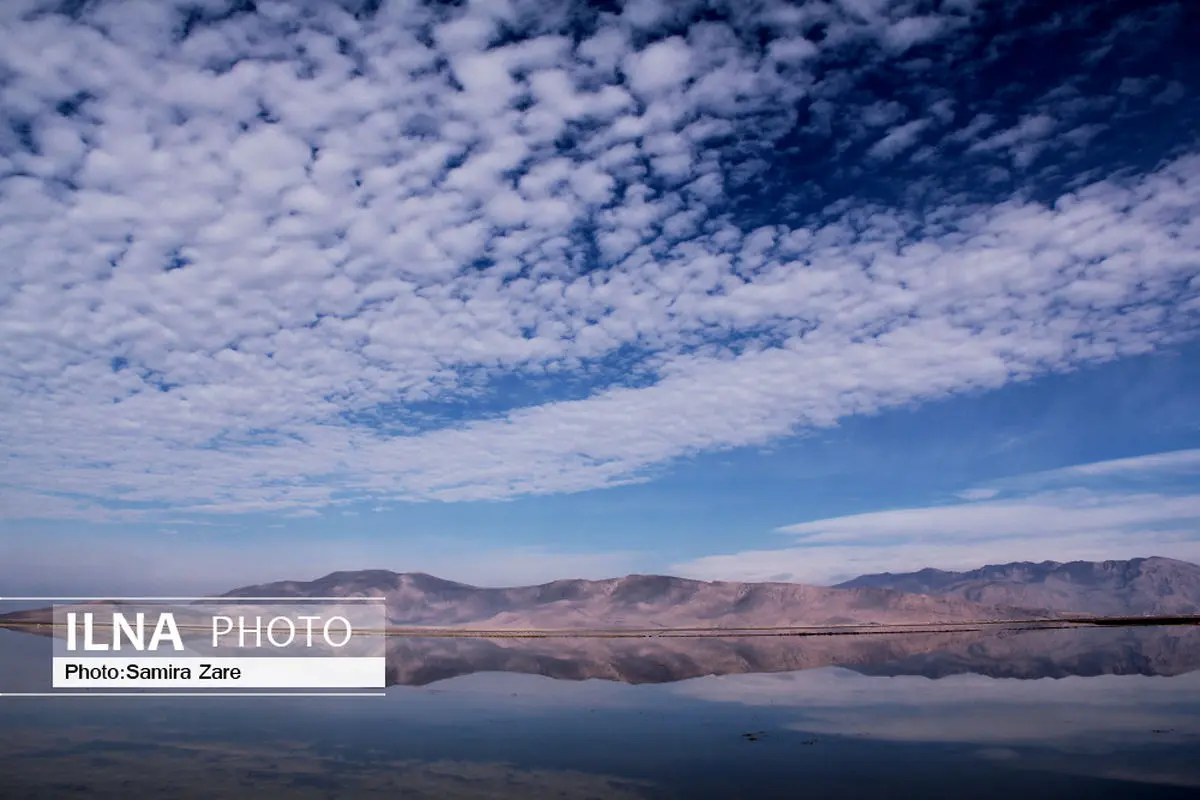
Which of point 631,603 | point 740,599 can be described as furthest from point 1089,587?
point 631,603

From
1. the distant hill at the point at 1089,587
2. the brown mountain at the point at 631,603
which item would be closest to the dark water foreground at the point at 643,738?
the brown mountain at the point at 631,603

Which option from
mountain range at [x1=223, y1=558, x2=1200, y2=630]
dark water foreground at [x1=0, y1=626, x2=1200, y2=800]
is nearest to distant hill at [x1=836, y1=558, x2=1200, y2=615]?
mountain range at [x1=223, y1=558, x2=1200, y2=630]

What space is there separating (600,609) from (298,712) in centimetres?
9430

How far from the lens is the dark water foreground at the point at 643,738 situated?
38.2ft

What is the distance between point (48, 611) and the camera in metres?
89.5

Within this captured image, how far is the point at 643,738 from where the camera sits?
15.2 m

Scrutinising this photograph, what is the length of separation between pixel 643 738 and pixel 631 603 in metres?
100.0

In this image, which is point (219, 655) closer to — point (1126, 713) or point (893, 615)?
point (1126, 713)

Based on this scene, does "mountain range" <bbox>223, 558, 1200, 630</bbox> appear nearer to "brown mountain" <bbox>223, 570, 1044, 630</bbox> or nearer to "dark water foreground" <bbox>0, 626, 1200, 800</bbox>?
"brown mountain" <bbox>223, 570, 1044, 630</bbox>

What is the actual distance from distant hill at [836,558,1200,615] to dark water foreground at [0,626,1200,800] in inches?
4990

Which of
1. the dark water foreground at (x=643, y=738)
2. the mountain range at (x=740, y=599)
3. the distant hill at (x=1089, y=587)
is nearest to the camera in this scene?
the dark water foreground at (x=643, y=738)

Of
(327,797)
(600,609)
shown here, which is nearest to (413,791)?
(327,797)

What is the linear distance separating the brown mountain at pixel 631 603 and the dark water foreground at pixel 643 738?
58855 millimetres

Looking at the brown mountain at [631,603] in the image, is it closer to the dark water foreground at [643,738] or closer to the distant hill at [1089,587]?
the distant hill at [1089,587]
